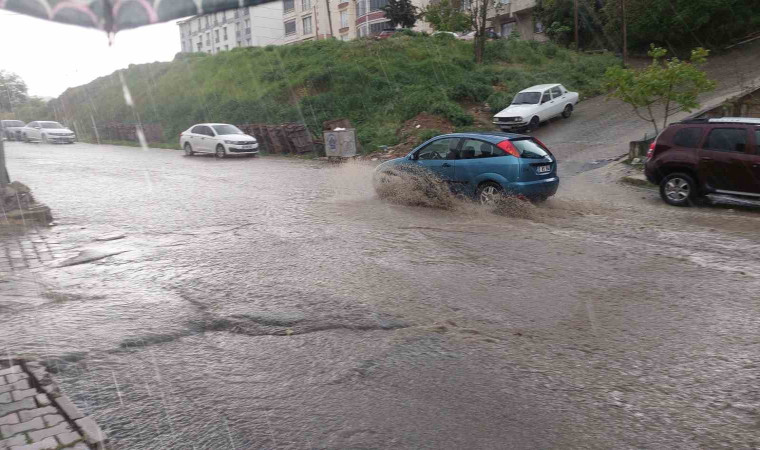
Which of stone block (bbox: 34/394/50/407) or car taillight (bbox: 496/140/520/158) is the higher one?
car taillight (bbox: 496/140/520/158)

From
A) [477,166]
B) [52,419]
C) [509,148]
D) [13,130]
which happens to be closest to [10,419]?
[52,419]

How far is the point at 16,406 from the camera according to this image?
147 inches

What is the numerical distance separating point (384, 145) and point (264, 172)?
234 inches

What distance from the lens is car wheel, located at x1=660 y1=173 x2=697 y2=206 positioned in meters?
11.1

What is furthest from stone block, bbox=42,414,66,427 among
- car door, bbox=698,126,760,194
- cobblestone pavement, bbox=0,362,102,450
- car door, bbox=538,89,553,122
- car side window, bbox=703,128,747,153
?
car door, bbox=538,89,553,122

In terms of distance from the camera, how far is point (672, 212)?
10.9 m

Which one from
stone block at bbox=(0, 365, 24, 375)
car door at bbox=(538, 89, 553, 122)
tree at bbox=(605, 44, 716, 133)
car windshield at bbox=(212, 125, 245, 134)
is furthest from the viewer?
car windshield at bbox=(212, 125, 245, 134)

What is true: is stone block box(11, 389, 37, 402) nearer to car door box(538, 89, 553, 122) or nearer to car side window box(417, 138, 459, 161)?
car side window box(417, 138, 459, 161)

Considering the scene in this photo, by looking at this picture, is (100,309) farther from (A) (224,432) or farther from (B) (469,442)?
(B) (469,442)

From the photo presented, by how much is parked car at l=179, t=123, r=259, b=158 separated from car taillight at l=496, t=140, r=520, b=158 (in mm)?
15824

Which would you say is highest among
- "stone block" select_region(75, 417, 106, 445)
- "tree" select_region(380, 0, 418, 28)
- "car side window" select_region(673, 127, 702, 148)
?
"tree" select_region(380, 0, 418, 28)

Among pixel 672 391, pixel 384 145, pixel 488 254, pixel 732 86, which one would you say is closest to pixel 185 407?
pixel 672 391

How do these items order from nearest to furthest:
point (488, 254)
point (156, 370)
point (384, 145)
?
point (156, 370), point (488, 254), point (384, 145)

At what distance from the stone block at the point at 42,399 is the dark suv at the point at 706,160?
10.8 meters
